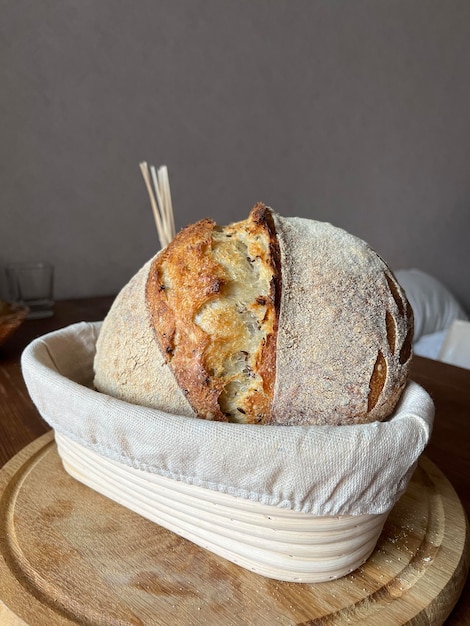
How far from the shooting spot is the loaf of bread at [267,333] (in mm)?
442

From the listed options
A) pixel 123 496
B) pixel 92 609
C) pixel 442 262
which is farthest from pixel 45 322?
pixel 442 262

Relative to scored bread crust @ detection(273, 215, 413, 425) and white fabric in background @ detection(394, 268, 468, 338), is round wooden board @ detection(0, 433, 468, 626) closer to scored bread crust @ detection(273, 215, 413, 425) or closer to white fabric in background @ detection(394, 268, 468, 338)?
scored bread crust @ detection(273, 215, 413, 425)

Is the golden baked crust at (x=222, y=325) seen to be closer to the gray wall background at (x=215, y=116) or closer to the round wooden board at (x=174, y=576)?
the round wooden board at (x=174, y=576)

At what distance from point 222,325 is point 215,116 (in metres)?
1.56

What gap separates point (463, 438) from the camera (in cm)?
71

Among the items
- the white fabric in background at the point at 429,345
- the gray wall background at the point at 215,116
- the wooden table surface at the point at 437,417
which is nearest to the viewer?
the wooden table surface at the point at 437,417

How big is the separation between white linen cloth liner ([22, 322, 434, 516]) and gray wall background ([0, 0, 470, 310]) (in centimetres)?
131

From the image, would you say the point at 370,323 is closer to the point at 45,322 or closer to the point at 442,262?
the point at 45,322

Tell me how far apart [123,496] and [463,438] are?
470 millimetres

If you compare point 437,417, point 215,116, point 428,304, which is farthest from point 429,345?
point 437,417

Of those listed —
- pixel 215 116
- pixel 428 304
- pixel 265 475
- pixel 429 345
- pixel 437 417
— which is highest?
pixel 215 116

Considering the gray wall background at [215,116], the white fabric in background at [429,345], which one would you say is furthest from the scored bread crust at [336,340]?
the white fabric in background at [429,345]

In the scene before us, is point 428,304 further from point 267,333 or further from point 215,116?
point 267,333

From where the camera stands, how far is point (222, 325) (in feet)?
1.55
